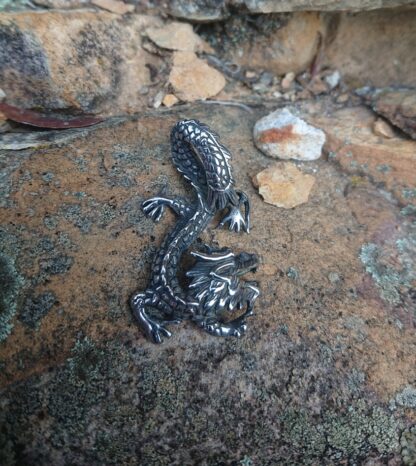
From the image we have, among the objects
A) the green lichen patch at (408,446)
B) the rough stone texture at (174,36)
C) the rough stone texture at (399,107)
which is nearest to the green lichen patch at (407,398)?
the green lichen patch at (408,446)

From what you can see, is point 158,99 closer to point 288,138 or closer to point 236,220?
point 288,138

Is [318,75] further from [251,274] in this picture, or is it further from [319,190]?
[251,274]

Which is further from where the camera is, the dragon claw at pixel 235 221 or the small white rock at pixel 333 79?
the small white rock at pixel 333 79

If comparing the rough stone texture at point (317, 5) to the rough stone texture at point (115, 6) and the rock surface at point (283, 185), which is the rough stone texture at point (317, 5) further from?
the rock surface at point (283, 185)

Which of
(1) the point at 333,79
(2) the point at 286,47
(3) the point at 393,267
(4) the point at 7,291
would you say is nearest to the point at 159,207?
(4) the point at 7,291

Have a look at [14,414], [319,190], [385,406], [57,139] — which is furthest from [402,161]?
[14,414]

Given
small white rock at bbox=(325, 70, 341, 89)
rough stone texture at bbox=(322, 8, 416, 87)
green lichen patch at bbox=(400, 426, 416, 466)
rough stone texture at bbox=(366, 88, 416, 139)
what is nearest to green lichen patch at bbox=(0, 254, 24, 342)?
green lichen patch at bbox=(400, 426, 416, 466)

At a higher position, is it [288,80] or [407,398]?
[288,80]
